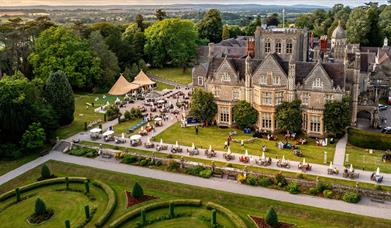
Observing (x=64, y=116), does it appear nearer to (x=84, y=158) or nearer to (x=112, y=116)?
(x=112, y=116)

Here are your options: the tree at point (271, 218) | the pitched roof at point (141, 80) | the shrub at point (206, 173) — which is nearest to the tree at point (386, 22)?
the pitched roof at point (141, 80)

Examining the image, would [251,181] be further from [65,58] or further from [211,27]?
[211,27]

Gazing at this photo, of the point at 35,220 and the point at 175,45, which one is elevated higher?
the point at 175,45

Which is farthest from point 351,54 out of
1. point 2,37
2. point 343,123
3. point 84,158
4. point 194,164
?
point 2,37

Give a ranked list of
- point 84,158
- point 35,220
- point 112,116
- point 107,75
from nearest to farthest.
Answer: point 35,220 → point 84,158 → point 112,116 → point 107,75

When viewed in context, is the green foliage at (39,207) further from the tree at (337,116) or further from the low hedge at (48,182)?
the tree at (337,116)

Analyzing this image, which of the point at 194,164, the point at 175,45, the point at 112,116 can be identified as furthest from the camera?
the point at 175,45

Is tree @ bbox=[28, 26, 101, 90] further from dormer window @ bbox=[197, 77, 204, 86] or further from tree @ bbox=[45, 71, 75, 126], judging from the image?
dormer window @ bbox=[197, 77, 204, 86]
